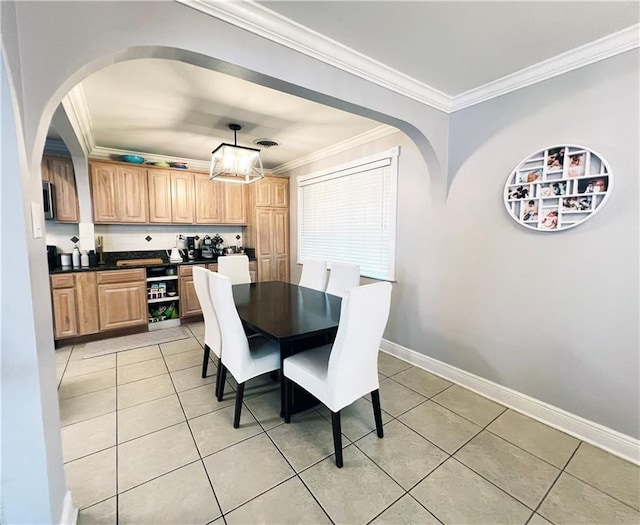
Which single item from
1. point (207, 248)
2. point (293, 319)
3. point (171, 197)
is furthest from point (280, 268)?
point (293, 319)

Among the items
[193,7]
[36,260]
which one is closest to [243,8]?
[193,7]

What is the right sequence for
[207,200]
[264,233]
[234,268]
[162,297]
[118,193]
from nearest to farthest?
[234,268] → [118,193] → [162,297] → [207,200] → [264,233]

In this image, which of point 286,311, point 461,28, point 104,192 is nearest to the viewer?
point 461,28

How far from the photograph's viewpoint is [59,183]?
3.58 meters

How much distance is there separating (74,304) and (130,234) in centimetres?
127

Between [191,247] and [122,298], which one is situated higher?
[191,247]

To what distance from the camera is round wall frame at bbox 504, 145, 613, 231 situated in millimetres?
1858

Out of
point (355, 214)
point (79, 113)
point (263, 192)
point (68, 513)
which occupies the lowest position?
point (68, 513)

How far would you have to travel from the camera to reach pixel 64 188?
11.9 feet

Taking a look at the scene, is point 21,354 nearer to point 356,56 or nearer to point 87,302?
point 356,56

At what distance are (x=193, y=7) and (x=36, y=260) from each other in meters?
1.30

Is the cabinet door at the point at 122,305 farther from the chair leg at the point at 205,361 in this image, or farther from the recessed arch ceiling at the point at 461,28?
the recessed arch ceiling at the point at 461,28

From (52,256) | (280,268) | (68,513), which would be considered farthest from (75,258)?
(68,513)

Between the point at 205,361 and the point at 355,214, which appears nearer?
the point at 205,361
